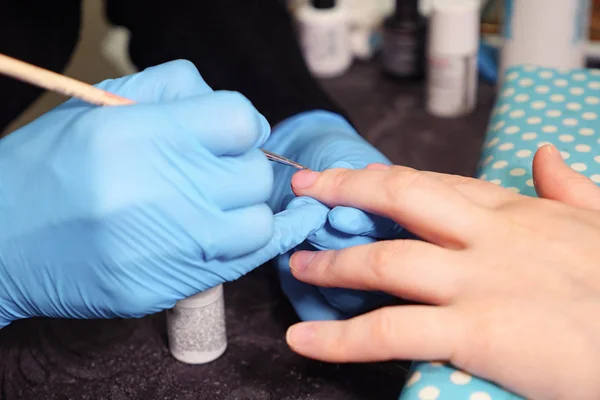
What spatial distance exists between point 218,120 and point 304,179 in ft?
0.45

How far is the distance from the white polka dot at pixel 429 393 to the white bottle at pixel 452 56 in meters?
0.66

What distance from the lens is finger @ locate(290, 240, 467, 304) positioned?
53 centimetres

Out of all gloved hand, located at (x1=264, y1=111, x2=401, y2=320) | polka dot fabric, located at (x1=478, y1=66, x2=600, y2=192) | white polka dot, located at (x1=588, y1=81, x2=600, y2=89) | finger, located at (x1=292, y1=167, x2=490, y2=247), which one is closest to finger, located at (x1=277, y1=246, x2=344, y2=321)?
gloved hand, located at (x1=264, y1=111, x2=401, y2=320)

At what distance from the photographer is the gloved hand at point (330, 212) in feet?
2.02

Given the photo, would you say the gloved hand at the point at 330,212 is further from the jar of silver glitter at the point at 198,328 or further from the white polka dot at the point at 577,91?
the white polka dot at the point at 577,91

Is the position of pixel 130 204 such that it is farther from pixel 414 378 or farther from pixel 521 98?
pixel 521 98

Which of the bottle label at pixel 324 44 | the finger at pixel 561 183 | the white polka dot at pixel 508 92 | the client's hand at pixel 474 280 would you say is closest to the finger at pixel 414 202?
the client's hand at pixel 474 280

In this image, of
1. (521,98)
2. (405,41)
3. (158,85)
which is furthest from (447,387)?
(405,41)

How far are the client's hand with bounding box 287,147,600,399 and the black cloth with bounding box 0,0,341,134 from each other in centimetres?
32

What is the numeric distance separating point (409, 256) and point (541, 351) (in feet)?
0.40

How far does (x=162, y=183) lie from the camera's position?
0.50m

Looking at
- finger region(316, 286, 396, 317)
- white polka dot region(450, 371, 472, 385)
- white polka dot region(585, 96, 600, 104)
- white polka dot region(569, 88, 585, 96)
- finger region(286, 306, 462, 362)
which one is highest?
white polka dot region(569, 88, 585, 96)

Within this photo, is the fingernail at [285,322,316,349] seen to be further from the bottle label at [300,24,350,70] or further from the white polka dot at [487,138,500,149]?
the bottle label at [300,24,350,70]

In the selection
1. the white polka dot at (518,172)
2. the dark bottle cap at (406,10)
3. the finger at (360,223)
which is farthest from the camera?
the dark bottle cap at (406,10)
